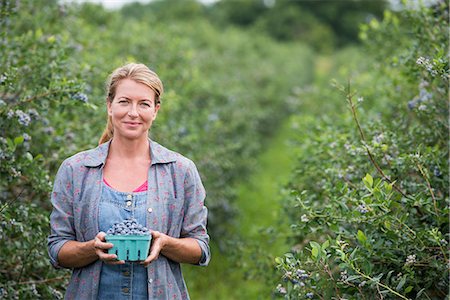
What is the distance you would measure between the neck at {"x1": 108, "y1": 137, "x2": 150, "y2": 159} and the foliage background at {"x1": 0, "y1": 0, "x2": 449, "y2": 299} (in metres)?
0.55

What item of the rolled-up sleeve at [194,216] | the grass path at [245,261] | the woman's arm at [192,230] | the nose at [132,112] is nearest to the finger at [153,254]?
the woman's arm at [192,230]

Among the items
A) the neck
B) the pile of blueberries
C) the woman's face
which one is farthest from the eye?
the pile of blueberries

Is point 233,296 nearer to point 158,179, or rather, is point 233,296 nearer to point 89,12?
point 158,179

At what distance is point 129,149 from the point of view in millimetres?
2604

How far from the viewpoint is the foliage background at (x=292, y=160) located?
2768 millimetres

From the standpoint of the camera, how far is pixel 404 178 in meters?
3.45

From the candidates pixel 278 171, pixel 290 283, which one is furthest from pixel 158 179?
pixel 278 171

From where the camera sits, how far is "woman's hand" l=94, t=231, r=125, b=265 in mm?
2297

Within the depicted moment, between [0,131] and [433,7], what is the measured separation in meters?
3.09

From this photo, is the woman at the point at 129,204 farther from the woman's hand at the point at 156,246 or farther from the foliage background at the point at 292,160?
the foliage background at the point at 292,160

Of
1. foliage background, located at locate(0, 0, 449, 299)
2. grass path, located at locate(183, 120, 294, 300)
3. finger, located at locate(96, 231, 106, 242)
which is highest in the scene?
finger, located at locate(96, 231, 106, 242)

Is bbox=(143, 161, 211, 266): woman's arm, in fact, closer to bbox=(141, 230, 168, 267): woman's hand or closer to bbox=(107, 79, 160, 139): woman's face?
bbox=(141, 230, 168, 267): woman's hand

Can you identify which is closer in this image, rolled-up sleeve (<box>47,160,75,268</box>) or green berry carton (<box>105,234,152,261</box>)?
green berry carton (<box>105,234,152,261</box>)

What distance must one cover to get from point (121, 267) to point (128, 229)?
24cm
